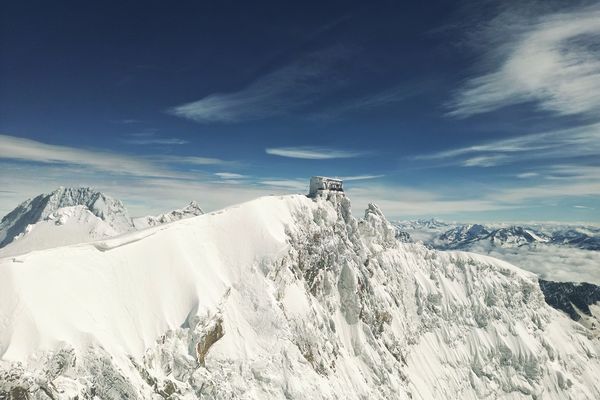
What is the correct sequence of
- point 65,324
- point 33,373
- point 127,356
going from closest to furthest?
1. point 33,373
2. point 65,324
3. point 127,356

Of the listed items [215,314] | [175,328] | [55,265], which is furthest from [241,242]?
[55,265]

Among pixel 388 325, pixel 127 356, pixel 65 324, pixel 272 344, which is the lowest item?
pixel 388 325

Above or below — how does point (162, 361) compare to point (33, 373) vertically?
below

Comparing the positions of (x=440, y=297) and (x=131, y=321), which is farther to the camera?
(x=440, y=297)

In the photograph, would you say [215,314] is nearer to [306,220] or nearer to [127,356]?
[127,356]

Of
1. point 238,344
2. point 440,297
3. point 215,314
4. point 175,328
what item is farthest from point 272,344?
point 440,297

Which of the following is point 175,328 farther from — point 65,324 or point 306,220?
point 306,220

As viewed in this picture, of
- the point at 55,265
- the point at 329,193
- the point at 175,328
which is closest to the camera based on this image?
the point at 55,265
